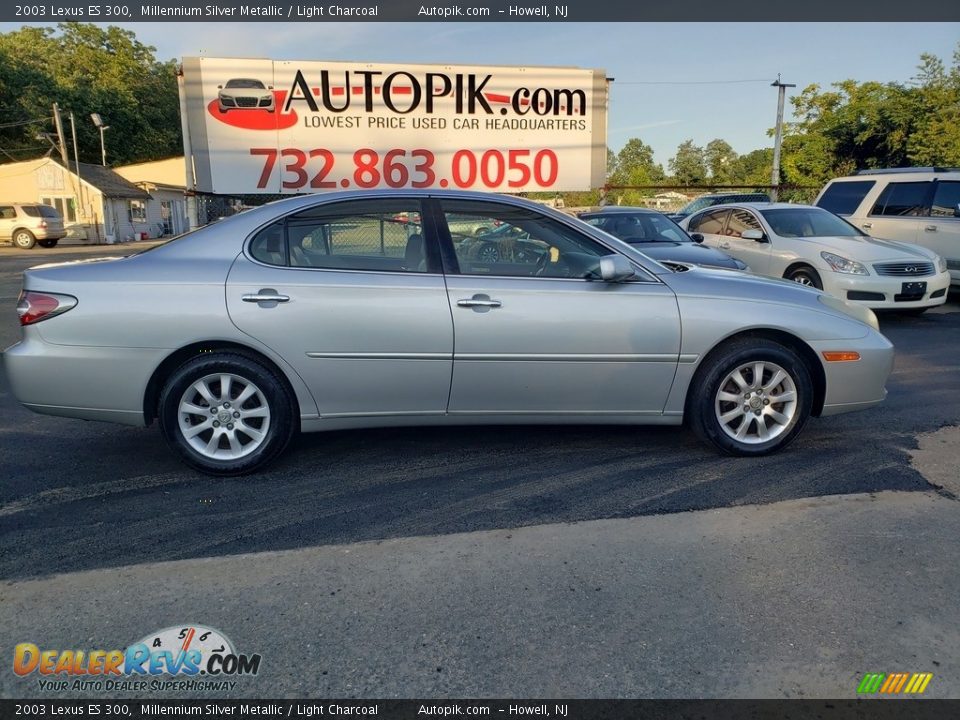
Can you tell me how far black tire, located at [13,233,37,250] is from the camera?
28.0 metres

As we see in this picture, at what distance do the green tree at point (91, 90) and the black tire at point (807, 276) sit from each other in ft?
162

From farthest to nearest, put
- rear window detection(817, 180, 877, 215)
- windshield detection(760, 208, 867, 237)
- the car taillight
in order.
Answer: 1. rear window detection(817, 180, 877, 215)
2. windshield detection(760, 208, 867, 237)
3. the car taillight

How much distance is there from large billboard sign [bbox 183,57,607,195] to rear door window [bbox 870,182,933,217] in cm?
475

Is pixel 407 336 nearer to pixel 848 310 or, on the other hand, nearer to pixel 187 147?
pixel 848 310

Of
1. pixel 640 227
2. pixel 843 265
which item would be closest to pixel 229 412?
pixel 640 227

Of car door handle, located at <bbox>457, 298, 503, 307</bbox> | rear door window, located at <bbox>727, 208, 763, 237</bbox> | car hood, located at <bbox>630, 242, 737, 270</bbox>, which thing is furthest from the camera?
rear door window, located at <bbox>727, 208, 763, 237</bbox>

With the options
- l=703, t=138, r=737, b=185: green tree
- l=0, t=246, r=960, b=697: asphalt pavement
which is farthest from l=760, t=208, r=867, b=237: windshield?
l=703, t=138, r=737, b=185: green tree

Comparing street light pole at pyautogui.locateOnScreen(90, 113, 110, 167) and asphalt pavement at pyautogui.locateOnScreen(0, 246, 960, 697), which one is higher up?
street light pole at pyautogui.locateOnScreen(90, 113, 110, 167)

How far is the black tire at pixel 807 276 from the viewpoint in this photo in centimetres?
882

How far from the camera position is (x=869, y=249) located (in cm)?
880

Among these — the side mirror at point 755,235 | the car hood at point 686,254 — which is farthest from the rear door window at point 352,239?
the side mirror at point 755,235

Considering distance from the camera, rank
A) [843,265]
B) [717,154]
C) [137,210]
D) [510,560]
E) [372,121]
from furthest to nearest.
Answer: [717,154]
[137,210]
[372,121]
[843,265]
[510,560]

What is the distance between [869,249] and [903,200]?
268cm

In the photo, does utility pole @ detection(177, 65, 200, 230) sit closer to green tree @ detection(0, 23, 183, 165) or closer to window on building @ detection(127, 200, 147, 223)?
window on building @ detection(127, 200, 147, 223)
